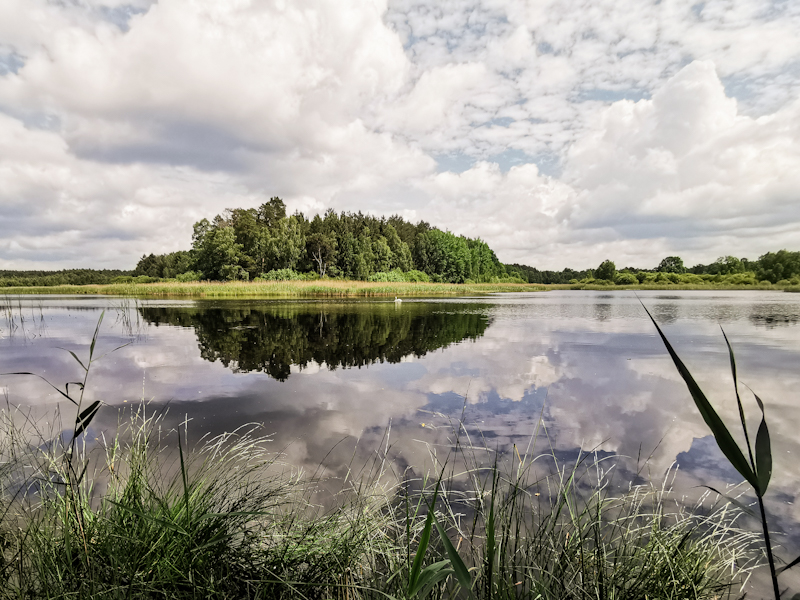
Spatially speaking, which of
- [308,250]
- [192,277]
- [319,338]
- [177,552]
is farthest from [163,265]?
[177,552]

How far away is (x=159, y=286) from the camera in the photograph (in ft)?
130

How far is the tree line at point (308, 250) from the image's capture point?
162 feet

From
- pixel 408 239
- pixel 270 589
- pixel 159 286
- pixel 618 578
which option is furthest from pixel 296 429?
pixel 408 239

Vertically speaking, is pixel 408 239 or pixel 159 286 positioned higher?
pixel 408 239

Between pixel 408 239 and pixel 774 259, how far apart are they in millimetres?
58609

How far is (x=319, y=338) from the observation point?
10867 millimetres

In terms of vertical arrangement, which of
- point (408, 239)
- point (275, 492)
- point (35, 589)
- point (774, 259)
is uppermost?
point (408, 239)

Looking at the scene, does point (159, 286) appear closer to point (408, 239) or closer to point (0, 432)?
point (0, 432)

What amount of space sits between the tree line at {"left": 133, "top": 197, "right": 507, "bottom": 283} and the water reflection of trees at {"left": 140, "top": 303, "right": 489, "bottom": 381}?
35099mm

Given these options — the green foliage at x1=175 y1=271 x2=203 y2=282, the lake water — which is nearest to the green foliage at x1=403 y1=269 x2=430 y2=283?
the green foliage at x1=175 y1=271 x2=203 y2=282

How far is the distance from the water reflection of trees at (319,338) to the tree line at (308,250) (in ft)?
115

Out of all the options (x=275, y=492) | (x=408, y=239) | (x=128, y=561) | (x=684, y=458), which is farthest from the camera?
(x=408, y=239)

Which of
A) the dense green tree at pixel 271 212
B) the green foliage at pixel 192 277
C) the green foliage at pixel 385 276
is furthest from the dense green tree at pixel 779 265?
the green foliage at pixel 192 277

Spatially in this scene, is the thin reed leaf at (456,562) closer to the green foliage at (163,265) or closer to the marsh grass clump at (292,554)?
the marsh grass clump at (292,554)
